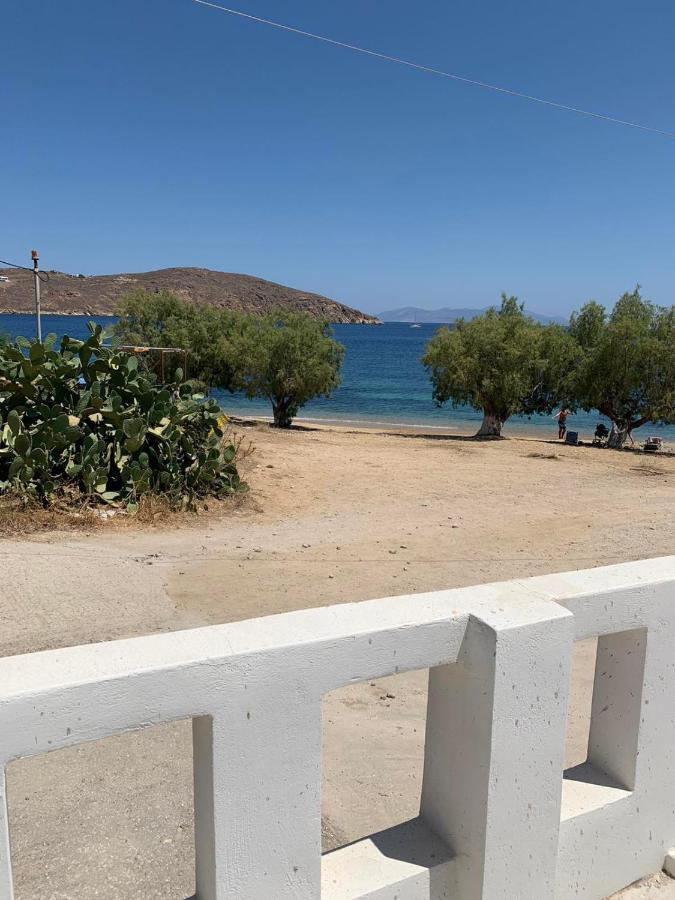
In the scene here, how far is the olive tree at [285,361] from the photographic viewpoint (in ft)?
73.5

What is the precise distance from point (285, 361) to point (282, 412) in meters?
2.08

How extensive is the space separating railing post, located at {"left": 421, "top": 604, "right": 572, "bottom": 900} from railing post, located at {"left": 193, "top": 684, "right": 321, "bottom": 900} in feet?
1.57

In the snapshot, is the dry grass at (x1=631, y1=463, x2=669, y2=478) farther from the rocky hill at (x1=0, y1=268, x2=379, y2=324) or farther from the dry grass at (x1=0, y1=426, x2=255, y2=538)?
the rocky hill at (x1=0, y1=268, x2=379, y2=324)

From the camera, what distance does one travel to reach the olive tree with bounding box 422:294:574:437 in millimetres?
21234

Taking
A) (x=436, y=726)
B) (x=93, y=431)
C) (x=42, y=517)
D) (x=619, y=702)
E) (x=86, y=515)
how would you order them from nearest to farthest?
(x=436, y=726) < (x=619, y=702) < (x=42, y=517) < (x=86, y=515) < (x=93, y=431)

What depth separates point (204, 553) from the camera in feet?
25.2

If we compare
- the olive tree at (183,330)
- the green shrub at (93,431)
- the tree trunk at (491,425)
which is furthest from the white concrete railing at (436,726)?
the olive tree at (183,330)

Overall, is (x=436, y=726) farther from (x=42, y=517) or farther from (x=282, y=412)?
(x=282, y=412)

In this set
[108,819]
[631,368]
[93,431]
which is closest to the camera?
[108,819]

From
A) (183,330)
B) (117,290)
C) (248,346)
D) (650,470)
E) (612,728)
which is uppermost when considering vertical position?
(117,290)

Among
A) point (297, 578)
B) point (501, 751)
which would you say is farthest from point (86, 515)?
point (501, 751)

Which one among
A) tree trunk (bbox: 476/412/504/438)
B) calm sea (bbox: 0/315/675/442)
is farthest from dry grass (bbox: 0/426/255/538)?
calm sea (bbox: 0/315/675/442)

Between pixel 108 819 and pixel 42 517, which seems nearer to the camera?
pixel 108 819

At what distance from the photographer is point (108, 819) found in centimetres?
313
